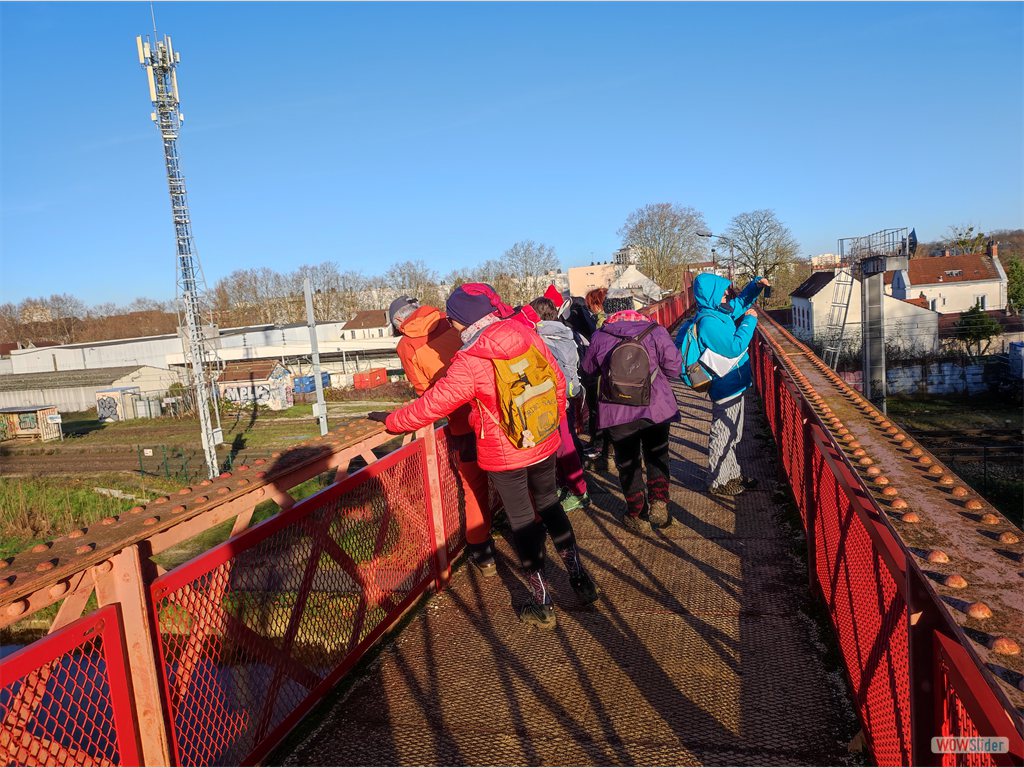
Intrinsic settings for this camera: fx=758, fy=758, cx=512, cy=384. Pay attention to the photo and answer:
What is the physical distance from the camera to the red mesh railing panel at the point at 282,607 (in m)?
2.65

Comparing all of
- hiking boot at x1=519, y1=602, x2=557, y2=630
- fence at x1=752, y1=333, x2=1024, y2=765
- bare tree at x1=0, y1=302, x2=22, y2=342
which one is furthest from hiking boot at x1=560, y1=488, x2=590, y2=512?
bare tree at x1=0, y1=302, x2=22, y2=342

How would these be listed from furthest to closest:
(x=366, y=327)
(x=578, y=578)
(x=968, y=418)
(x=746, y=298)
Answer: (x=366, y=327) → (x=968, y=418) → (x=746, y=298) → (x=578, y=578)

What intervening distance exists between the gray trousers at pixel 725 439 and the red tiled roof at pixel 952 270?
60256 millimetres

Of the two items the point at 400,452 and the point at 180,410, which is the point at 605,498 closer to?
the point at 400,452

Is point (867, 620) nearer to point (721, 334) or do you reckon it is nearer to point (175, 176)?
point (721, 334)

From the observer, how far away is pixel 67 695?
7.29 ft

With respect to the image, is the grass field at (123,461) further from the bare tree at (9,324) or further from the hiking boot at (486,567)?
the bare tree at (9,324)

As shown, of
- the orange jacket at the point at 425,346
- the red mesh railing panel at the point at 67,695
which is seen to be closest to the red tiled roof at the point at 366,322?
the orange jacket at the point at 425,346

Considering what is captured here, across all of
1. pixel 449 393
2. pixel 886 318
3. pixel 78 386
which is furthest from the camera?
pixel 78 386

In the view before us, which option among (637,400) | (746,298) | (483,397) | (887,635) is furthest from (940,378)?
(887,635)

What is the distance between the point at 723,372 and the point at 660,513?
131 cm

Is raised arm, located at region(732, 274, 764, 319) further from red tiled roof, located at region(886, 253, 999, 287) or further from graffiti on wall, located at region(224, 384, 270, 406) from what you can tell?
red tiled roof, located at region(886, 253, 999, 287)

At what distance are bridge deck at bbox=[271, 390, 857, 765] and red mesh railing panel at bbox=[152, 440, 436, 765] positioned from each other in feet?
0.57

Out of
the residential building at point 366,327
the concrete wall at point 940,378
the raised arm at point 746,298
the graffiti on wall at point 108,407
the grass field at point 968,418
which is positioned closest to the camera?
the raised arm at point 746,298
